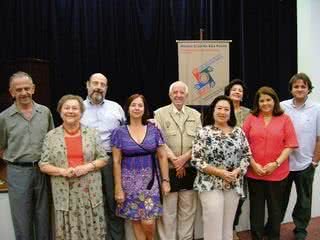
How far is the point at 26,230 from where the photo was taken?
270 centimetres

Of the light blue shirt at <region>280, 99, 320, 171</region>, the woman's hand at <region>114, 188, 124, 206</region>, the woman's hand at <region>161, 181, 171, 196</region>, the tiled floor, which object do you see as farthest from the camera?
the tiled floor

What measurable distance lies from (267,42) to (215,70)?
1080mm

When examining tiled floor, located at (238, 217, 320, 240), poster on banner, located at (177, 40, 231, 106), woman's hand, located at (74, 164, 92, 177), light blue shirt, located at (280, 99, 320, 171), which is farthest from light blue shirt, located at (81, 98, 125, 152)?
tiled floor, located at (238, 217, 320, 240)

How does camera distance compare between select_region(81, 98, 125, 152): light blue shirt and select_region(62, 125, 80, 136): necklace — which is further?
select_region(81, 98, 125, 152): light blue shirt

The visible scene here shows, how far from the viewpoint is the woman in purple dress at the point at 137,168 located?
274 centimetres

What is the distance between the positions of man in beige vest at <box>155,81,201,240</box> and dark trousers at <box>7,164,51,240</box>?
3.17 ft

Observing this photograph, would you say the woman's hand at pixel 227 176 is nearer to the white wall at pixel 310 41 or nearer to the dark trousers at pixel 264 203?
the dark trousers at pixel 264 203

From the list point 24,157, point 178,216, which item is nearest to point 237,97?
point 178,216

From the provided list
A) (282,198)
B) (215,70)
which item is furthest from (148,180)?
(215,70)

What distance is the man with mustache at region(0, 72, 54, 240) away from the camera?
265 centimetres

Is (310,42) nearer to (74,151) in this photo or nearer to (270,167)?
(270,167)

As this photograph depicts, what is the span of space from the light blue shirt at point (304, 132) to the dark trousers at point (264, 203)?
0.92 feet

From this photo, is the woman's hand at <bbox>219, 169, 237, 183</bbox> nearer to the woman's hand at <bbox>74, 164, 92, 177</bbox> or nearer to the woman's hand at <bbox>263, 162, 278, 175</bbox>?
A: the woman's hand at <bbox>263, 162, 278, 175</bbox>

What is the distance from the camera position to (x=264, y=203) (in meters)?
3.07
